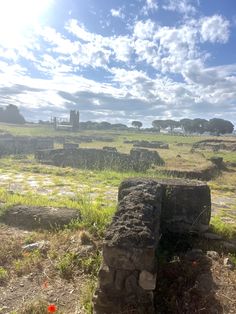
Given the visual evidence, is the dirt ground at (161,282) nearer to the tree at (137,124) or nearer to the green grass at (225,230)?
the green grass at (225,230)

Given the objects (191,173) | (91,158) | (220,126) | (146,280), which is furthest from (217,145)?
(220,126)

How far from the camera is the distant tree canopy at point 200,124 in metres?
86.2

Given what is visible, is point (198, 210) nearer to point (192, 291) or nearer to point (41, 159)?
point (192, 291)

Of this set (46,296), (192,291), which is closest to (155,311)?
(192,291)

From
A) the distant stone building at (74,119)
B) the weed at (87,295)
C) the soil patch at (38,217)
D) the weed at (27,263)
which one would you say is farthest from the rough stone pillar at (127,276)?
the distant stone building at (74,119)

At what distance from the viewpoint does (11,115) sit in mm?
81938

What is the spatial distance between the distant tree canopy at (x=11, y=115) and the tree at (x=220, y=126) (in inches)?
1864

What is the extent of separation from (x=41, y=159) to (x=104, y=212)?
50.3 feet

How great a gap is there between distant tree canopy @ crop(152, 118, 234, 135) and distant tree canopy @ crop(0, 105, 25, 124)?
46281mm

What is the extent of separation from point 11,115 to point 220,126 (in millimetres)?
51057

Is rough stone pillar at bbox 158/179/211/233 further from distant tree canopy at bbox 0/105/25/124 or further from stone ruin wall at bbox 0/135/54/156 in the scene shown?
distant tree canopy at bbox 0/105/25/124

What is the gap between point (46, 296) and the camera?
170 inches

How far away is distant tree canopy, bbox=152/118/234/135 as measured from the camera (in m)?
86.2

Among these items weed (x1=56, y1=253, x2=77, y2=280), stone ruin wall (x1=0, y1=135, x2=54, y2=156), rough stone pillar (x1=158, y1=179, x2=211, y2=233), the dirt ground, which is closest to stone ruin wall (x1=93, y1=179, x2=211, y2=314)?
the dirt ground
